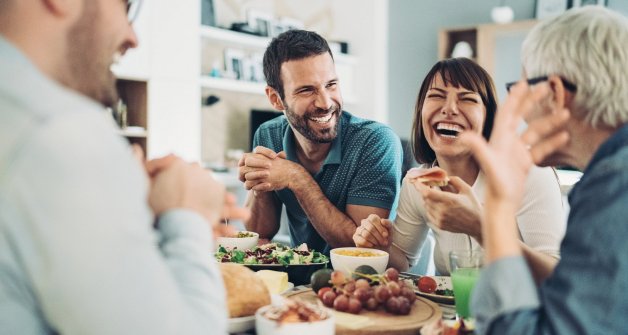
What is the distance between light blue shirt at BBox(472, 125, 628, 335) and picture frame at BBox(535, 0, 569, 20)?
4863 millimetres

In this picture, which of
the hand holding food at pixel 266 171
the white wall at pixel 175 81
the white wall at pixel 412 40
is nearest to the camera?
the hand holding food at pixel 266 171

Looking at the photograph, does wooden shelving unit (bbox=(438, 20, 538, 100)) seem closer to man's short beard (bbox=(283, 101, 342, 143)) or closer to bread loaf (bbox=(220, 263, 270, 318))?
man's short beard (bbox=(283, 101, 342, 143))

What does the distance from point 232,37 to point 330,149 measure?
9.35ft

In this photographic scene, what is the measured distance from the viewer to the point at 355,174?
2.32 metres

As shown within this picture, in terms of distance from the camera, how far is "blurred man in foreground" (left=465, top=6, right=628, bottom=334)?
33.0 inches

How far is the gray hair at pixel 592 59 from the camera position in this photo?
0.99 m

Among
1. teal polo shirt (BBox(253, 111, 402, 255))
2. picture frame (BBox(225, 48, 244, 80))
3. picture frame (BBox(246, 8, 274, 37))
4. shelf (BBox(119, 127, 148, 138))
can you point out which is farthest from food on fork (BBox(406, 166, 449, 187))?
picture frame (BBox(246, 8, 274, 37))

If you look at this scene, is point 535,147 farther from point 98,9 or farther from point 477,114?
point 477,114

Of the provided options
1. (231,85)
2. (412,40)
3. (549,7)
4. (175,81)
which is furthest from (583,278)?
(412,40)

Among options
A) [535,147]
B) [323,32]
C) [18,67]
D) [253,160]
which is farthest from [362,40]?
[18,67]

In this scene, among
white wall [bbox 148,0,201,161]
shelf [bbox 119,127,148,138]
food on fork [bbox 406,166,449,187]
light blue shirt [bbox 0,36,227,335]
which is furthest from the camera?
white wall [bbox 148,0,201,161]

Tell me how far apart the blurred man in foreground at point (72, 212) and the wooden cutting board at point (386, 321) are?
1.51ft

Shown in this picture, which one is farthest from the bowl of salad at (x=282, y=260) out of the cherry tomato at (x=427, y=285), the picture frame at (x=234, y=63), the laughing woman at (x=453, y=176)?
the picture frame at (x=234, y=63)

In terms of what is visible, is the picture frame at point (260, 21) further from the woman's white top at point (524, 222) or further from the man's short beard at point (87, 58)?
the man's short beard at point (87, 58)
